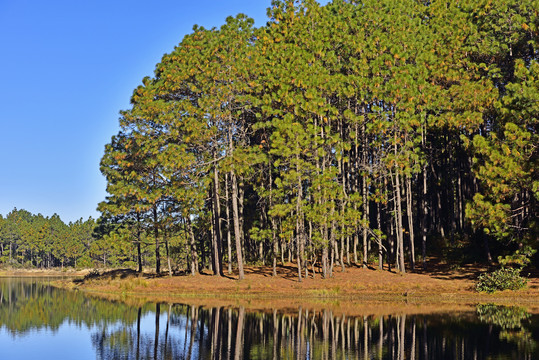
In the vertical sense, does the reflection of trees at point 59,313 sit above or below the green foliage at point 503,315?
above

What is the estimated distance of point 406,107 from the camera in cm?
4628

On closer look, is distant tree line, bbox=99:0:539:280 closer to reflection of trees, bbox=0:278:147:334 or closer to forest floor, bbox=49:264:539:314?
forest floor, bbox=49:264:539:314

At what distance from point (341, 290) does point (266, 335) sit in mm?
17848

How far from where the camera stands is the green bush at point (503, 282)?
128 ft

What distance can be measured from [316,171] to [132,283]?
20500mm

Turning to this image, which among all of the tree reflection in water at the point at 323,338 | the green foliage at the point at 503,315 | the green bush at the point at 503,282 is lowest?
the green foliage at the point at 503,315

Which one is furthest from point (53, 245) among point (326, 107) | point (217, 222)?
point (326, 107)

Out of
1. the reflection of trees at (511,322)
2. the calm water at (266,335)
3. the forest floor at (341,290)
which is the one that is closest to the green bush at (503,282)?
the forest floor at (341,290)

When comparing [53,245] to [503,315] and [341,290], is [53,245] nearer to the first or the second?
[341,290]

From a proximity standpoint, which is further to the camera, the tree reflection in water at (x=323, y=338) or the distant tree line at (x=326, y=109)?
the distant tree line at (x=326, y=109)

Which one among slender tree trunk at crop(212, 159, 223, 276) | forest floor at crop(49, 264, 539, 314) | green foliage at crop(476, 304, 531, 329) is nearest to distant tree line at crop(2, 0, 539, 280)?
slender tree trunk at crop(212, 159, 223, 276)

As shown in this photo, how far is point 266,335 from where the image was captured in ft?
86.9

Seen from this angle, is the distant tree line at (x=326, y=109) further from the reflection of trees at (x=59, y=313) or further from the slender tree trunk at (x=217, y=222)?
the reflection of trees at (x=59, y=313)

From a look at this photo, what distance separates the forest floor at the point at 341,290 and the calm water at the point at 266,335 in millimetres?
3713
